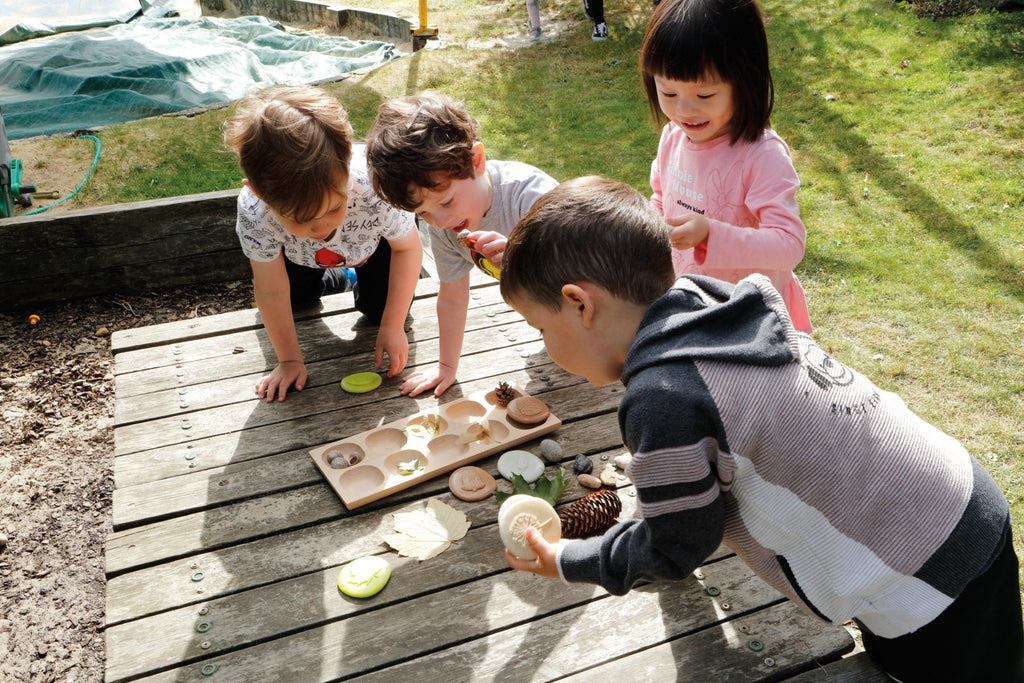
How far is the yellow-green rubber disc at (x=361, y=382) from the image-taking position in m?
2.58

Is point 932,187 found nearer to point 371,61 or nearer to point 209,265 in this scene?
point 209,265

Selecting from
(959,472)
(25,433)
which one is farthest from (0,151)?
(959,472)

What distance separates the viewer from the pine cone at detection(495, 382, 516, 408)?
2.44 metres

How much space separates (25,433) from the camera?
2914mm

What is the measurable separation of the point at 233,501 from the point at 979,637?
1.76 m

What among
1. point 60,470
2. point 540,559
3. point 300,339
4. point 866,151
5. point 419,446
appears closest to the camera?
point 540,559

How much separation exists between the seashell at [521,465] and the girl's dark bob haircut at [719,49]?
107 centimetres

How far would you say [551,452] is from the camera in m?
2.22

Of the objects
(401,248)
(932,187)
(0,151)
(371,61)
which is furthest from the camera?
(371,61)

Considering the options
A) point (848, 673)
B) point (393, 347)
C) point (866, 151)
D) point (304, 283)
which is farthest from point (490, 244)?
point (866, 151)

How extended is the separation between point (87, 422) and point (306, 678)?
1.89 metres

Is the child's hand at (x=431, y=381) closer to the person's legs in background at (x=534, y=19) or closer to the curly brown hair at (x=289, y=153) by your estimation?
the curly brown hair at (x=289, y=153)

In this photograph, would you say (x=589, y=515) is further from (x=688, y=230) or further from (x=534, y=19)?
(x=534, y=19)

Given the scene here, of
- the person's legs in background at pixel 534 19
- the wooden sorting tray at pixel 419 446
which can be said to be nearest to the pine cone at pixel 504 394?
the wooden sorting tray at pixel 419 446
